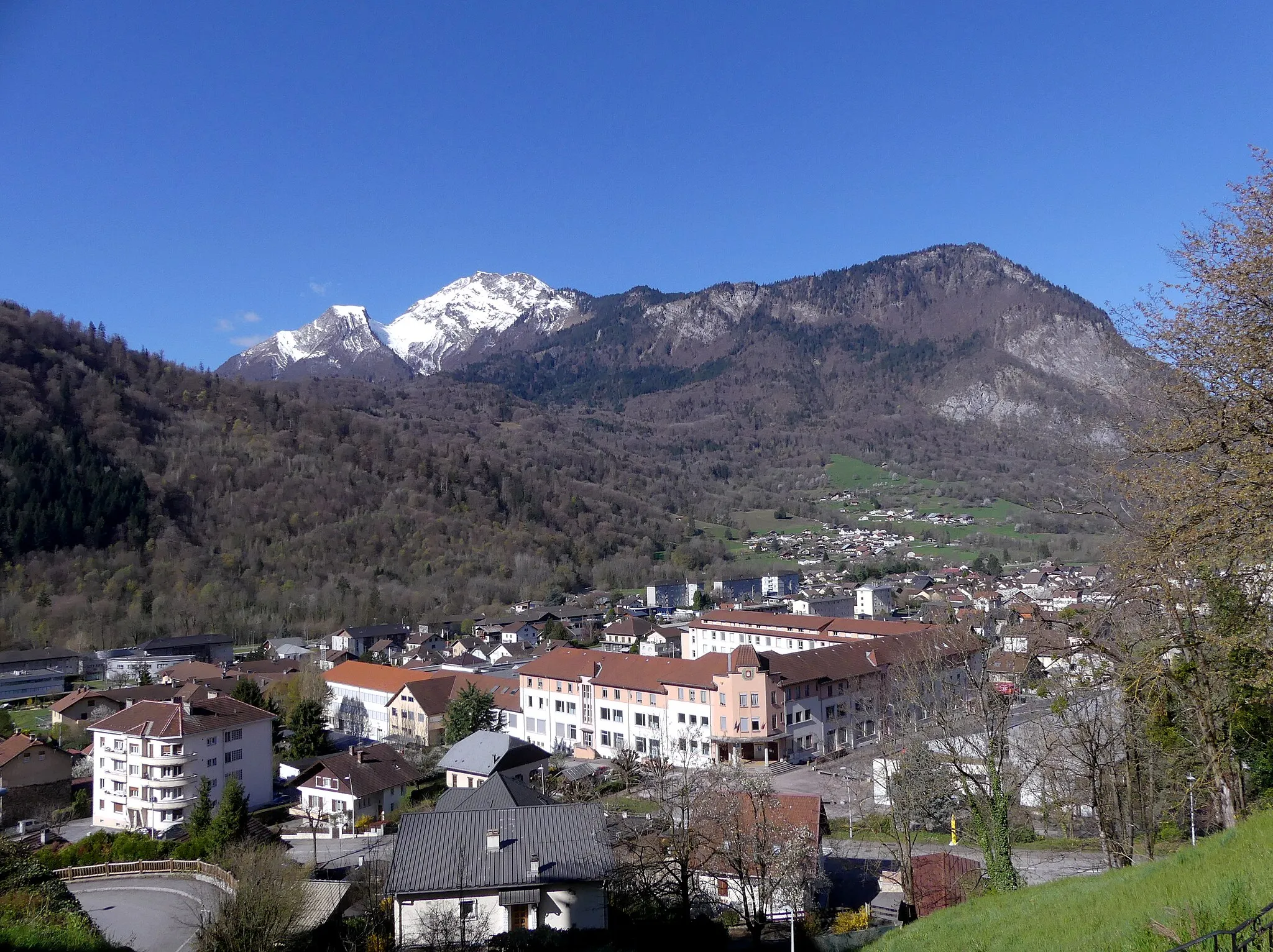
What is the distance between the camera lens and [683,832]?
1380cm

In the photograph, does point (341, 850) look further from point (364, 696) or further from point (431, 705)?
point (364, 696)

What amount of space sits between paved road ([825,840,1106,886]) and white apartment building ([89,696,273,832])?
809 inches

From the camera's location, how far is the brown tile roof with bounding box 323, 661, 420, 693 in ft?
132

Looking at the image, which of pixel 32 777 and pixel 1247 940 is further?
pixel 32 777

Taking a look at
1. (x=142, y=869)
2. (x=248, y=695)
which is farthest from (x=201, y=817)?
(x=248, y=695)

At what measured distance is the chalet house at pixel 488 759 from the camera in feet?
89.0

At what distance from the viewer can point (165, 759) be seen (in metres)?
26.7

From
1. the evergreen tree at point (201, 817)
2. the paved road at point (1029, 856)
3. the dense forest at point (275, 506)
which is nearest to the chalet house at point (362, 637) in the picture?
the dense forest at point (275, 506)

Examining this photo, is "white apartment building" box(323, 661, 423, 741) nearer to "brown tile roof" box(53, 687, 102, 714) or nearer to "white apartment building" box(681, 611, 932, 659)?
"brown tile roof" box(53, 687, 102, 714)

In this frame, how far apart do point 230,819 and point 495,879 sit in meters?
12.1

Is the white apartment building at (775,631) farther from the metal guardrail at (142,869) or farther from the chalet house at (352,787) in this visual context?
the metal guardrail at (142,869)

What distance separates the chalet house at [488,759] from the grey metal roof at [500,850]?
11.6m

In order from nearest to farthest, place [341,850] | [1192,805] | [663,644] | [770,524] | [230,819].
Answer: [1192,805] → [230,819] → [341,850] → [663,644] → [770,524]

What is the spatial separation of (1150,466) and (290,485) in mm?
101765
